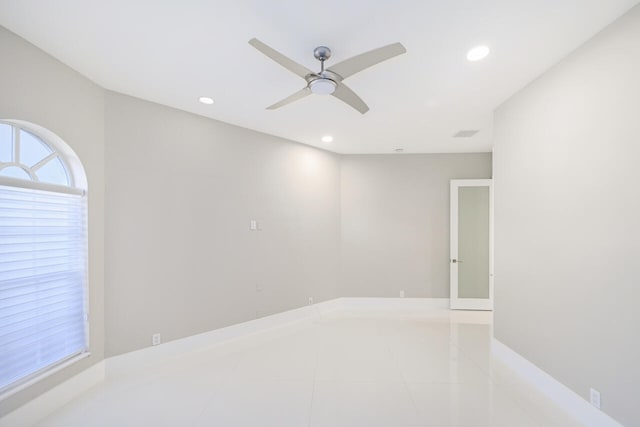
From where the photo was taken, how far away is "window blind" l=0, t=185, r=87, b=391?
201 cm

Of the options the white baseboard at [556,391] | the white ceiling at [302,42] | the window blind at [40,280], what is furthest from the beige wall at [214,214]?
Result: the white baseboard at [556,391]

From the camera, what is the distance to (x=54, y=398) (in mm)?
2201

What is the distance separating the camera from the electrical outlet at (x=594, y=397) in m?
1.92

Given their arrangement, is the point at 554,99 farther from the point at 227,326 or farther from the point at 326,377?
the point at 227,326

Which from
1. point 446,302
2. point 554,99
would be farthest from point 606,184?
point 446,302

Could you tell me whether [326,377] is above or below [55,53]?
below

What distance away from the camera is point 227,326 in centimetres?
354

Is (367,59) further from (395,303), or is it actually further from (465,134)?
(395,303)

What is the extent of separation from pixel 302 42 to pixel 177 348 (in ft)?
10.9

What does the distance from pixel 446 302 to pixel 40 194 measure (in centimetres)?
564

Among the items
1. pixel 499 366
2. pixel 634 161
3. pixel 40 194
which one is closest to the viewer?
pixel 634 161

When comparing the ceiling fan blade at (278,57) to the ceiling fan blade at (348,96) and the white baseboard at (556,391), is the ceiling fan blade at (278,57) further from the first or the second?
the white baseboard at (556,391)

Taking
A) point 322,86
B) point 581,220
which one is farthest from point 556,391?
point 322,86

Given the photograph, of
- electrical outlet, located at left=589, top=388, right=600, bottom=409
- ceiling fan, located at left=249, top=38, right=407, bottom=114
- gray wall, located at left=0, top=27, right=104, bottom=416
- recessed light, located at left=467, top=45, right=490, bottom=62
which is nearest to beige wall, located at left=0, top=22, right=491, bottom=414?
gray wall, located at left=0, top=27, right=104, bottom=416
